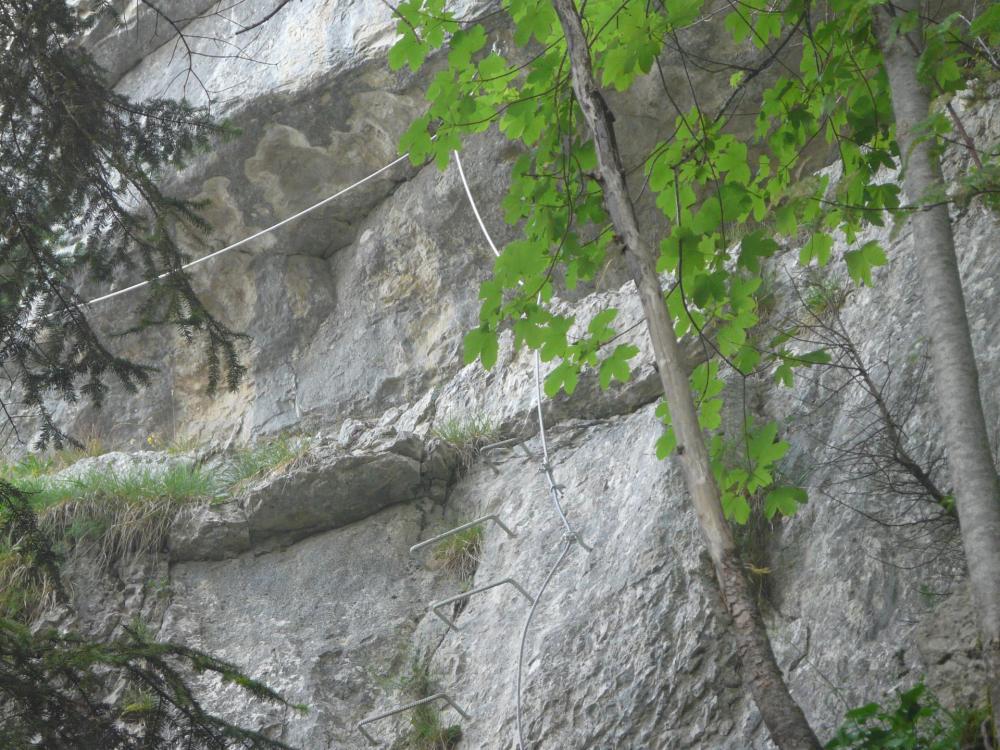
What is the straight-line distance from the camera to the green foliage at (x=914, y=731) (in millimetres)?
3418

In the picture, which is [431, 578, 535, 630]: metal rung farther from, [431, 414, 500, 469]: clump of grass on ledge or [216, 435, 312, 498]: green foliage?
[216, 435, 312, 498]: green foliage

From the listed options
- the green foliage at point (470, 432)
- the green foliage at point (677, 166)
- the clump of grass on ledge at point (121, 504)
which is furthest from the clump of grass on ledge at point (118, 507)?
the green foliage at point (677, 166)

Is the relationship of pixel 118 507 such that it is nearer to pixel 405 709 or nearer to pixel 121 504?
pixel 121 504

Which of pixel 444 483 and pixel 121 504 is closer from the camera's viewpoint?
pixel 444 483

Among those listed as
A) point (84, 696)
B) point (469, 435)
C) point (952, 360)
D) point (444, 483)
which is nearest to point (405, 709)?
point (444, 483)

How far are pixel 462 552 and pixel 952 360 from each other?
13.9 feet

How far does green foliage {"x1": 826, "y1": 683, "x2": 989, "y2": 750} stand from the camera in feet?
11.2

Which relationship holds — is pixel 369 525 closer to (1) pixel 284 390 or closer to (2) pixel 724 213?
(1) pixel 284 390

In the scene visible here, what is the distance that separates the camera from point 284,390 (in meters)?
9.64

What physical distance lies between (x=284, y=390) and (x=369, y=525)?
2566 millimetres

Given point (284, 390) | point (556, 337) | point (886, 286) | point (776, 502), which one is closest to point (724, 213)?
point (556, 337)

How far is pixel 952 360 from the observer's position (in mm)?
3418

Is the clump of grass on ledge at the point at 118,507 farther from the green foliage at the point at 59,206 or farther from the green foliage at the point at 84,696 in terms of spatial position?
the green foliage at the point at 84,696

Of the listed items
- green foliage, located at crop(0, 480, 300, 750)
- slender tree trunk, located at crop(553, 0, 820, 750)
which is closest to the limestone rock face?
slender tree trunk, located at crop(553, 0, 820, 750)
